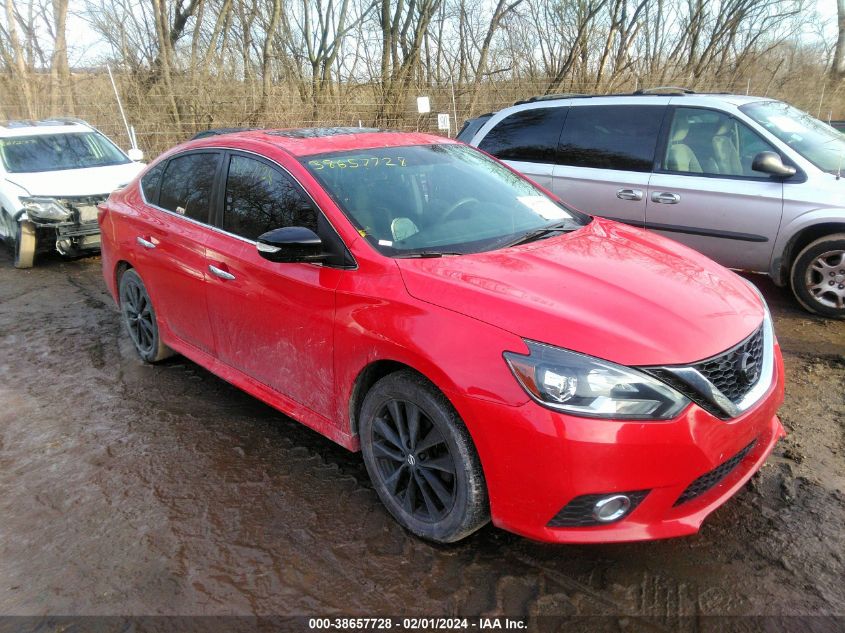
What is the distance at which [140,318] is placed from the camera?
15.3ft

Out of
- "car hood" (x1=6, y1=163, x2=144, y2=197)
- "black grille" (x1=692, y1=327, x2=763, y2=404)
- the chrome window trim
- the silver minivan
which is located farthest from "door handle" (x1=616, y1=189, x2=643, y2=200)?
"car hood" (x1=6, y1=163, x2=144, y2=197)

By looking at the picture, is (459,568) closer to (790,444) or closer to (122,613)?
(122,613)

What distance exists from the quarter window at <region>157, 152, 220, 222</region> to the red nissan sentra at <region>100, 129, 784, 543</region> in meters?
0.02

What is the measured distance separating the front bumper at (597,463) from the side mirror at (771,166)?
10.7 ft

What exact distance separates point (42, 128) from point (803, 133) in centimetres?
935

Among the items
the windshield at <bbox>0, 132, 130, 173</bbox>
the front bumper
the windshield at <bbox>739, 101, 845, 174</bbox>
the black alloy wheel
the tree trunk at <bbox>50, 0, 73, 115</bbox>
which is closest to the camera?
the front bumper

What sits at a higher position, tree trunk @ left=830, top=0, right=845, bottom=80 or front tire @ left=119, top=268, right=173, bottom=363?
tree trunk @ left=830, top=0, right=845, bottom=80

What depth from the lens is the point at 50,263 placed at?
323 inches

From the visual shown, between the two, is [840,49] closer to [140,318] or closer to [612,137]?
[612,137]

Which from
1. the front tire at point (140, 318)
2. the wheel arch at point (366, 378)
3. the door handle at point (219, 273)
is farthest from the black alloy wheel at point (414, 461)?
the front tire at point (140, 318)

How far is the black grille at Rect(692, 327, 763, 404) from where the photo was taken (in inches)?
90.7

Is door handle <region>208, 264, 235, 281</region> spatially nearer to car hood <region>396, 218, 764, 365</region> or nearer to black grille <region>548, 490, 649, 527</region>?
car hood <region>396, 218, 764, 365</region>

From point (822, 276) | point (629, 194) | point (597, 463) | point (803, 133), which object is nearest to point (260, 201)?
point (597, 463)

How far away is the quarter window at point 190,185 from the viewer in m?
Result: 3.83
